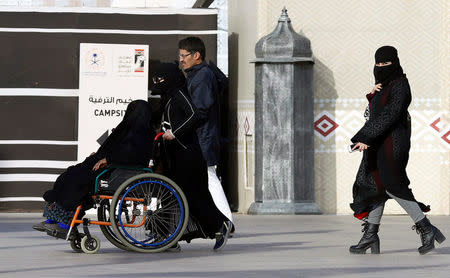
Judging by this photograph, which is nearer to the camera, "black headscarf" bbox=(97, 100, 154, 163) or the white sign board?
"black headscarf" bbox=(97, 100, 154, 163)

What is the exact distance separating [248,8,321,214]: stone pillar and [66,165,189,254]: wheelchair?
258 inches

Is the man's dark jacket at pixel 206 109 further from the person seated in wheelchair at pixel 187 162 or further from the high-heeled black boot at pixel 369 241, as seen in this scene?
the high-heeled black boot at pixel 369 241

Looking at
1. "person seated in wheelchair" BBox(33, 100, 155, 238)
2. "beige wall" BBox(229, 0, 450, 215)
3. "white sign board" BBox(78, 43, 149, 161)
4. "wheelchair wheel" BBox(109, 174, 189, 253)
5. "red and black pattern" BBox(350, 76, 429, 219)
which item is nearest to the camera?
"wheelchair wheel" BBox(109, 174, 189, 253)

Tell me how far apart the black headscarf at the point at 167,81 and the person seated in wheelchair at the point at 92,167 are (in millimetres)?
163

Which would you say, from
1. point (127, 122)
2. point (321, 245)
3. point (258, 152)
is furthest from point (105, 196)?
point (258, 152)

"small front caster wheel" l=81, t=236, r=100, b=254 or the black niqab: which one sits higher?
the black niqab

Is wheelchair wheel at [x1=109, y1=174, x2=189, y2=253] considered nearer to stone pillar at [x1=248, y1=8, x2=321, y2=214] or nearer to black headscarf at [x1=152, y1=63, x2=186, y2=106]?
black headscarf at [x1=152, y1=63, x2=186, y2=106]

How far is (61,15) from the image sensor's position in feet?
54.9

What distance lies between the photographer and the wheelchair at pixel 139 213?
9141mm

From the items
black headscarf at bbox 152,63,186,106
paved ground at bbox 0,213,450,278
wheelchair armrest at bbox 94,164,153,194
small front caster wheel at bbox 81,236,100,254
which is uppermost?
black headscarf at bbox 152,63,186,106

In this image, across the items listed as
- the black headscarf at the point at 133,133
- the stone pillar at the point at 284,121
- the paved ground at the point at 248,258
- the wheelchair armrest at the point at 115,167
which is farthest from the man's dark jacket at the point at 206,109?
the stone pillar at the point at 284,121

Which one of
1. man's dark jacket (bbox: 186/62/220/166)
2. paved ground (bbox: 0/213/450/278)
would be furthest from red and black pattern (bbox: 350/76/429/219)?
man's dark jacket (bbox: 186/62/220/166)

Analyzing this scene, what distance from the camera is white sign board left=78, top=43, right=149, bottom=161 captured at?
16.3m

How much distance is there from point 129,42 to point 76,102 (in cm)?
104
